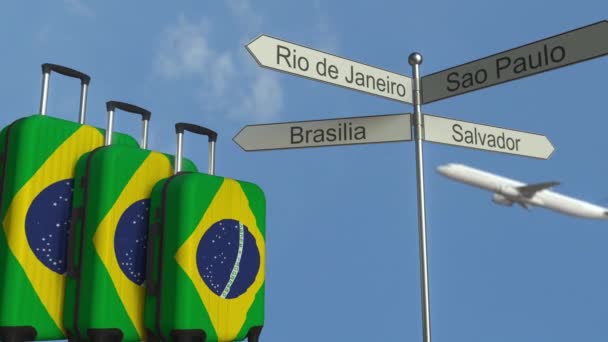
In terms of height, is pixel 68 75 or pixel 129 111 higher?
pixel 68 75

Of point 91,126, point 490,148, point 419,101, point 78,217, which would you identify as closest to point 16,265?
point 78,217

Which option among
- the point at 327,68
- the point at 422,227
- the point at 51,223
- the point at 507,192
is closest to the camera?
the point at 51,223

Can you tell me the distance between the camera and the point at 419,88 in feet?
18.3

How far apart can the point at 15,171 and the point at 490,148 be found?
3.77 m

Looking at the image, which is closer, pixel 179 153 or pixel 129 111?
pixel 179 153

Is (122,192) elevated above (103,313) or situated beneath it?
elevated above

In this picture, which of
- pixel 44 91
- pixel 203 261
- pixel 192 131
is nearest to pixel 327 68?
pixel 192 131

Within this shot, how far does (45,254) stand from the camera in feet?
16.3

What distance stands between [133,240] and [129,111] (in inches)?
47.5

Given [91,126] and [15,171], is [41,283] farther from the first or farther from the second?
[91,126]

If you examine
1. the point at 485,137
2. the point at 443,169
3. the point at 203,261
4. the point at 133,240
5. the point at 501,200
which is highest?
the point at 443,169

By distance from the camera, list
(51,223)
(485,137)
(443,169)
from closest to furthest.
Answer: (51,223) < (485,137) < (443,169)

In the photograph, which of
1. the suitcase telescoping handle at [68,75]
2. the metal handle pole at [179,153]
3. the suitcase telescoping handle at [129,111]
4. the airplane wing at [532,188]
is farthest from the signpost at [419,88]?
Result: the airplane wing at [532,188]

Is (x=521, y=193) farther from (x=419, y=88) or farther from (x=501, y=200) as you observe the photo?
(x=419, y=88)
